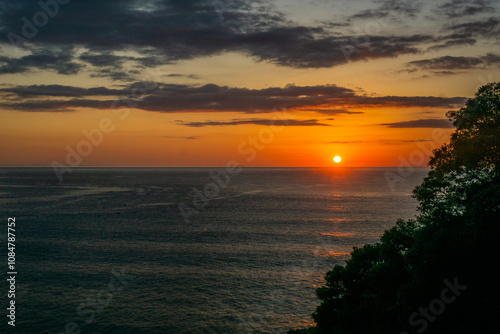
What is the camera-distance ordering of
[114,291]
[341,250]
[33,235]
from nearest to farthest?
[114,291] < [341,250] < [33,235]

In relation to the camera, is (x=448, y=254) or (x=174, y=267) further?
(x=174, y=267)

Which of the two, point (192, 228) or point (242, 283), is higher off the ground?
point (192, 228)

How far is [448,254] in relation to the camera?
70.8 feet

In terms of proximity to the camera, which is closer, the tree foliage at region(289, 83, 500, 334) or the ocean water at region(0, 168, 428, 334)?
the tree foliage at region(289, 83, 500, 334)

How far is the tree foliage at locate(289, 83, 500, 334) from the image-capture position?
21062 mm

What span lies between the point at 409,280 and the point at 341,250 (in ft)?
193

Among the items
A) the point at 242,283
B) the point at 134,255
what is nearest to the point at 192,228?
the point at 134,255

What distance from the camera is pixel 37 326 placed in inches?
1752

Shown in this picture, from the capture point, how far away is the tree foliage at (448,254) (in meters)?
21.1

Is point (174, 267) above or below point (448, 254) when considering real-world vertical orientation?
below

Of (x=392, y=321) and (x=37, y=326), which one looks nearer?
(x=392, y=321)

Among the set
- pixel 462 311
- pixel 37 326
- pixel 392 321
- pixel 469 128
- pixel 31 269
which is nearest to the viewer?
pixel 462 311

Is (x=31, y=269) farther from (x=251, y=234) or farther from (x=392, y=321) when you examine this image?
(x=392, y=321)

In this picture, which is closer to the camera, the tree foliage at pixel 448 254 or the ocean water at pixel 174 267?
the tree foliage at pixel 448 254
